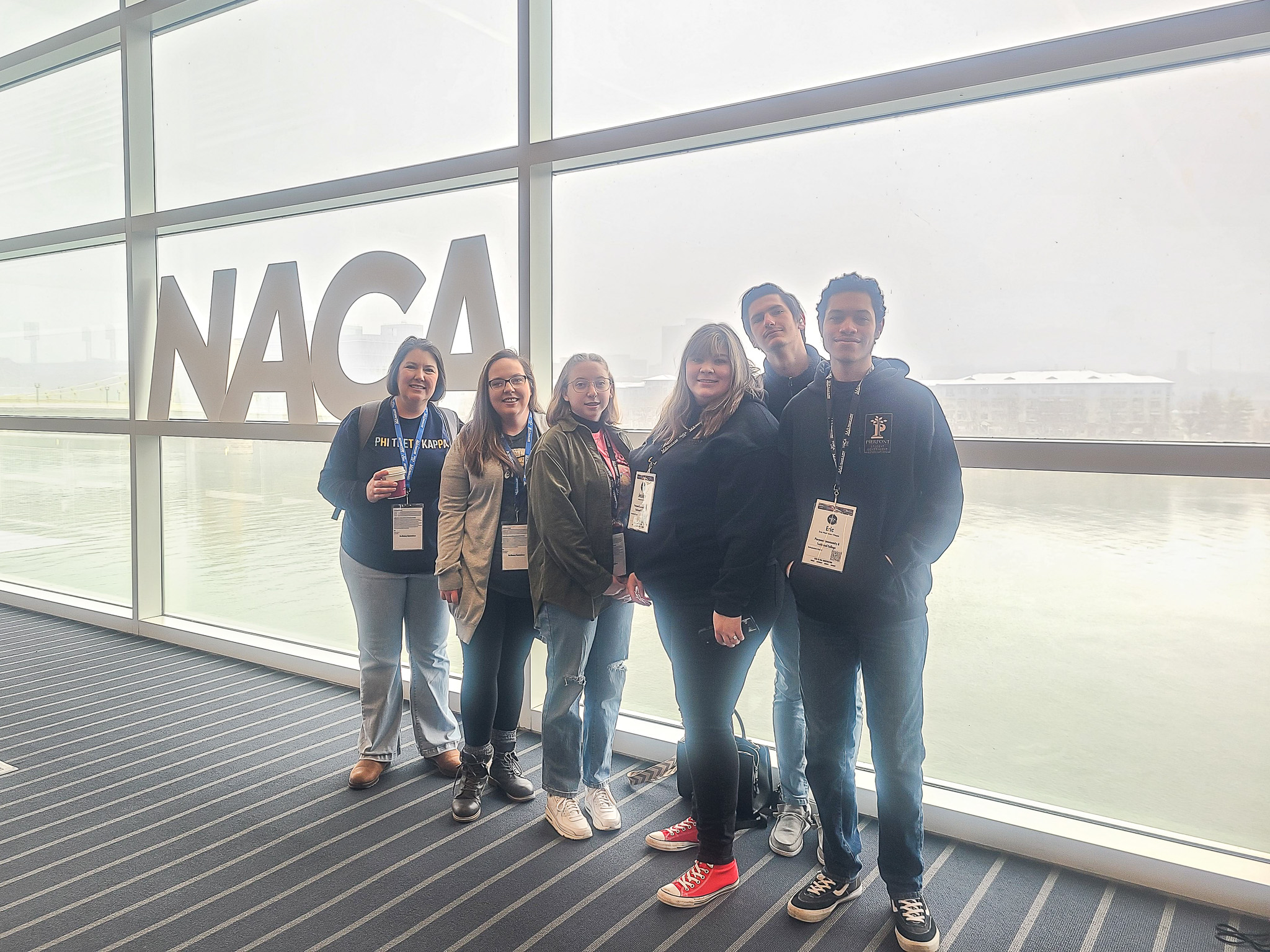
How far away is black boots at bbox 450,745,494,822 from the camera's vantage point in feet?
9.29

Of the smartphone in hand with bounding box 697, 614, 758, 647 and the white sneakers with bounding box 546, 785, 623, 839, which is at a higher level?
the smartphone in hand with bounding box 697, 614, 758, 647

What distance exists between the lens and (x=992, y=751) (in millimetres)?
2828

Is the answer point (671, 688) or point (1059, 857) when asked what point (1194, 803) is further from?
point (671, 688)

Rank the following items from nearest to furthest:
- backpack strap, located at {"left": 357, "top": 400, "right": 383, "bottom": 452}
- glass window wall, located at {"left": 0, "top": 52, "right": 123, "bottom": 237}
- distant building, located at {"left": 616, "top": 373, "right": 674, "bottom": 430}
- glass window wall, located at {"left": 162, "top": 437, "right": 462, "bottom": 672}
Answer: backpack strap, located at {"left": 357, "top": 400, "right": 383, "bottom": 452}, distant building, located at {"left": 616, "top": 373, "right": 674, "bottom": 430}, glass window wall, located at {"left": 162, "top": 437, "right": 462, "bottom": 672}, glass window wall, located at {"left": 0, "top": 52, "right": 123, "bottom": 237}

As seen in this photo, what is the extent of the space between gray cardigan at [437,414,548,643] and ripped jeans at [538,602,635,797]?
0.26m

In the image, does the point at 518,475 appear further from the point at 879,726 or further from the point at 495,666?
the point at 879,726

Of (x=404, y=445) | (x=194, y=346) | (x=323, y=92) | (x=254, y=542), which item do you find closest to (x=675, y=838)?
(x=404, y=445)

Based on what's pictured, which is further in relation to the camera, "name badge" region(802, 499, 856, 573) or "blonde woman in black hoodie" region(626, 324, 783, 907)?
"blonde woman in black hoodie" region(626, 324, 783, 907)

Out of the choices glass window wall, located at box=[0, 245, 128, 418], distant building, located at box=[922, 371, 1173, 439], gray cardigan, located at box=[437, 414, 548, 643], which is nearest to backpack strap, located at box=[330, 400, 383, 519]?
gray cardigan, located at box=[437, 414, 548, 643]

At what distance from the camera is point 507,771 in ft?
9.82

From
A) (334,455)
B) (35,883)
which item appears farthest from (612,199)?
(35,883)

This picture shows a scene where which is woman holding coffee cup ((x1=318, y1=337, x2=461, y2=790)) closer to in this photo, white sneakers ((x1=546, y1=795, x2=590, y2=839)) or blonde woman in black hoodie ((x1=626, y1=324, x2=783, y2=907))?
white sneakers ((x1=546, y1=795, x2=590, y2=839))

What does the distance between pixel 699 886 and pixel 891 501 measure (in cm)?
120

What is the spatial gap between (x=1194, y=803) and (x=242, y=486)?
4.89 metres
